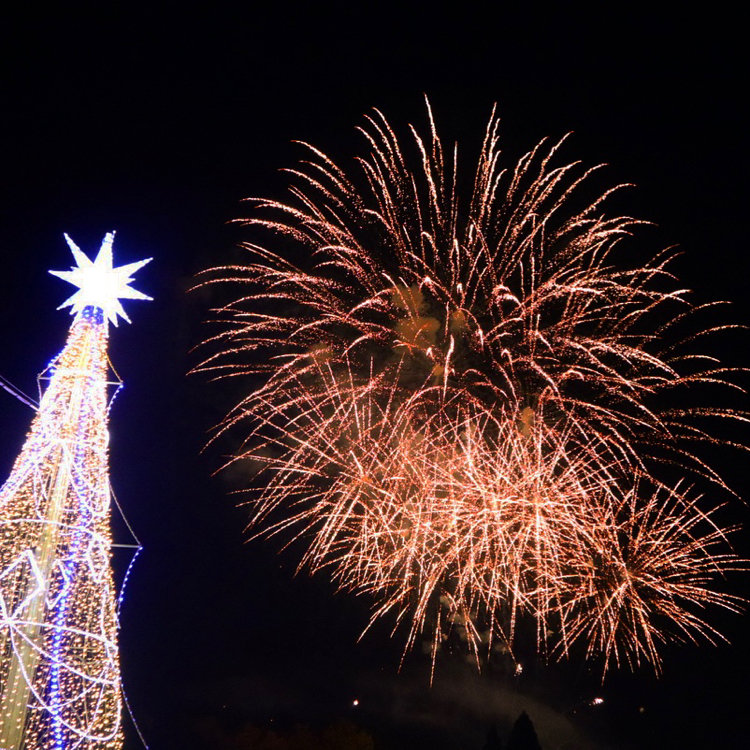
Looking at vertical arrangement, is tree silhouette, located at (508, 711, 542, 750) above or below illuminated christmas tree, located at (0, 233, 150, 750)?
below

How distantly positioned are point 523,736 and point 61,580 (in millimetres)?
26366

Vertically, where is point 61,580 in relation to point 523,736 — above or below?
above

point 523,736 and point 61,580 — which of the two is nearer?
point 61,580

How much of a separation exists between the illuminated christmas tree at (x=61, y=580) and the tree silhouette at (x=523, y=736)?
23707 mm

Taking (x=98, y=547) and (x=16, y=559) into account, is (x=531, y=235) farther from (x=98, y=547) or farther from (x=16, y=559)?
(x=16, y=559)

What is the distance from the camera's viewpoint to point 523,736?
33.2 m

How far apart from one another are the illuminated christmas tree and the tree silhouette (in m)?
23.7

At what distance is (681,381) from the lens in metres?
13.9

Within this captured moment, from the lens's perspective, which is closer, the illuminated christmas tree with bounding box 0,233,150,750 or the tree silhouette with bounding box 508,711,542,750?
the illuminated christmas tree with bounding box 0,233,150,750

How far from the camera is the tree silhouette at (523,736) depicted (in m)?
32.9

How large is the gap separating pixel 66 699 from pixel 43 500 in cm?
364

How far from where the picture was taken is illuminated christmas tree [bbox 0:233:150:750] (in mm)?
12875

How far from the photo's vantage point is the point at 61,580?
13.3 m

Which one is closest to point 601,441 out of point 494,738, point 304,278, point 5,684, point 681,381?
point 681,381
